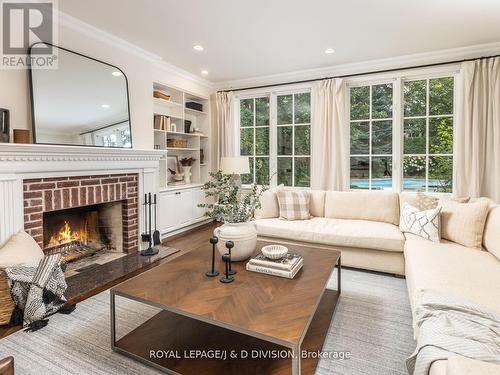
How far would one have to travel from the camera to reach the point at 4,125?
2.38m

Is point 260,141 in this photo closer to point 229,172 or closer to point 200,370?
point 229,172

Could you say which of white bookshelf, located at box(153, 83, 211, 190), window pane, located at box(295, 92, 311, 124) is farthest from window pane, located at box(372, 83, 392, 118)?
white bookshelf, located at box(153, 83, 211, 190)

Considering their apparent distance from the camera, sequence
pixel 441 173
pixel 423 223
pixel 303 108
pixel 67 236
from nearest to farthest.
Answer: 1. pixel 423 223
2. pixel 67 236
3. pixel 441 173
4. pixel 303 108

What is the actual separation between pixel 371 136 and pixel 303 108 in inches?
45.8

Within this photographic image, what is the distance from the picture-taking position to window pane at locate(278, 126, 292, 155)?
15.8ft

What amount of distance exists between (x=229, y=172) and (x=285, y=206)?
3.07 feet

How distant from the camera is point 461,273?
1962mm

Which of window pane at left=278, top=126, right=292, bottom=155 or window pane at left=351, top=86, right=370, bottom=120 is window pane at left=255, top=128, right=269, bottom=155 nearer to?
window pane at left=278, top=126, right=292, bottom=155

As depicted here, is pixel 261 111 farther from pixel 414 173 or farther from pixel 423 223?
pixel 423 223

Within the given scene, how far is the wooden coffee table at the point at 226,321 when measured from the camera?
1384 millimetres

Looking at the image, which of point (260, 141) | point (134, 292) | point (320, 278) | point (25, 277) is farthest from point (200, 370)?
point (260, 141)

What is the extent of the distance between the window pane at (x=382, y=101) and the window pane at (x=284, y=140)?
1329 mm

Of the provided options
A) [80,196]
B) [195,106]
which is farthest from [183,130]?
[80,196]

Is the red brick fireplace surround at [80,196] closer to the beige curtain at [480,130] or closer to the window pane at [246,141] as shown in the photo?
the window pane at [246,141]
